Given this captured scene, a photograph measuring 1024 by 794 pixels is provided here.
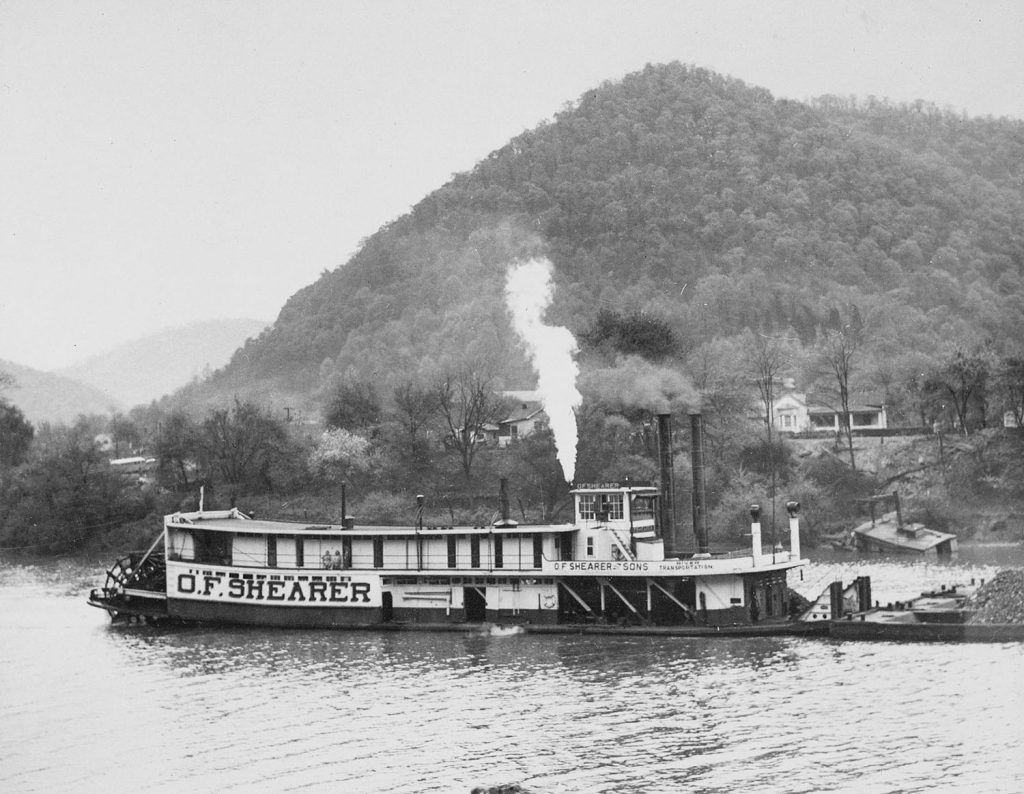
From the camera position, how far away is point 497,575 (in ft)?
156

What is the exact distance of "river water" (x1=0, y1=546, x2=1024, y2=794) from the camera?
29.0m

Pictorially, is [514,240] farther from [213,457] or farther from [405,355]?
[213,457]

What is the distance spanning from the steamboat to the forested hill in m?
74.0

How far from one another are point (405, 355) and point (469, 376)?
152ft

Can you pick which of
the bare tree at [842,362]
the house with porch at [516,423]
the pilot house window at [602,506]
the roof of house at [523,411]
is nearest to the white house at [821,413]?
the bare tree at [842,362]

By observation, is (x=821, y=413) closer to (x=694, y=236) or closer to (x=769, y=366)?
(x=769, y=366)

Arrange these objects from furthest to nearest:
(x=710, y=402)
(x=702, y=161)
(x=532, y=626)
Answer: (x=702, y=161) → (x=710, y=402) → (x=532, y=626)

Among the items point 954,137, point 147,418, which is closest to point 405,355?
point 147,418

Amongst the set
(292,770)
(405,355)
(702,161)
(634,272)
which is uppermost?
(702,161)

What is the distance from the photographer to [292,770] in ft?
98.4

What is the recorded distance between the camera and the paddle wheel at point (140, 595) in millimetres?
52438

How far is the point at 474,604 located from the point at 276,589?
7.75m

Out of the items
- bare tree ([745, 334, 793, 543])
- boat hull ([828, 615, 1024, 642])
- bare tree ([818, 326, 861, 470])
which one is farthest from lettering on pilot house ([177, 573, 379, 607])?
bare tree ([818, 326, 861, 470])

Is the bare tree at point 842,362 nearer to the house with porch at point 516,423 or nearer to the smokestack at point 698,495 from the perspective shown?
the house with porch at point 516,423
